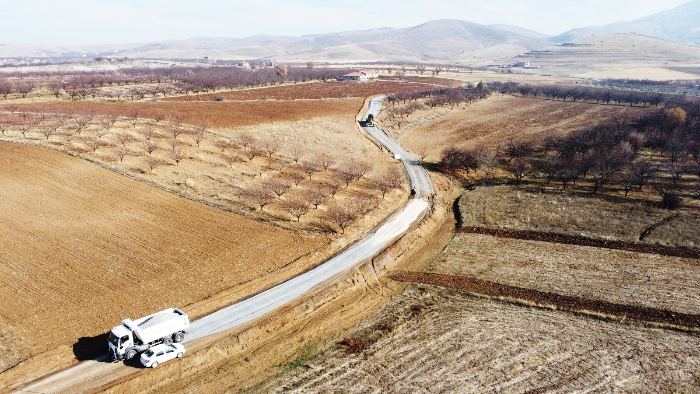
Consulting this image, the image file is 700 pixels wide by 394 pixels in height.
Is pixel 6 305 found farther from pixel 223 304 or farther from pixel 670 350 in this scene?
pixel 670 350

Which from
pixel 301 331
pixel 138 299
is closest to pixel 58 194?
pixel 138 299

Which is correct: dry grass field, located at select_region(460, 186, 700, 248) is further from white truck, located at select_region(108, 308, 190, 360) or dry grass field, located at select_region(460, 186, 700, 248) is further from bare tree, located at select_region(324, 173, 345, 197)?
white truck, located at select_region(108, 308, 190, 360)

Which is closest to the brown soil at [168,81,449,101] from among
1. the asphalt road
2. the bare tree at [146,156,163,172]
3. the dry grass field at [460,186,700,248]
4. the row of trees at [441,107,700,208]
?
the asphalt road

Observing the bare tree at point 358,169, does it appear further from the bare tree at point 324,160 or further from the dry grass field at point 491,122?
the dry grass field at point 491,122

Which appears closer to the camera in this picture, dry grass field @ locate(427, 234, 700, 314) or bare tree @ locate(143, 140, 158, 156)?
dry grass field @ locate(427, 234, 700, 314)

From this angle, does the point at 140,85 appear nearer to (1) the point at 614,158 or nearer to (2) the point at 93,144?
(2) the point at 93,144

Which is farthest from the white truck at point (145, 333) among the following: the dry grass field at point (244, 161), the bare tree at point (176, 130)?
the bare tree at point (176, 130)

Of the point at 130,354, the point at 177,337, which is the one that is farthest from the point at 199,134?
the point at 130,354
